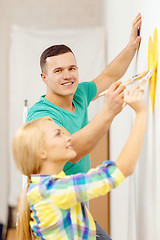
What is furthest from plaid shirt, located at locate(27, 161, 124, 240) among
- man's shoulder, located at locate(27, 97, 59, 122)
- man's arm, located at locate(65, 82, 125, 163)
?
man's shoulder, located at locate(27, 97, 59, 122)

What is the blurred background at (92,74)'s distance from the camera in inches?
58.6

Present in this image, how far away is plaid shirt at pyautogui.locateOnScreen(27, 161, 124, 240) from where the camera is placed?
112cm

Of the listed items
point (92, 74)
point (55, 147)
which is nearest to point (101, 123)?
point (55, 147)

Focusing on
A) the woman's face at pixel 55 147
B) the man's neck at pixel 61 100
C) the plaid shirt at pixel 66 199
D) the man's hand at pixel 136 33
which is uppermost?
the man's hand at pixel 136 33

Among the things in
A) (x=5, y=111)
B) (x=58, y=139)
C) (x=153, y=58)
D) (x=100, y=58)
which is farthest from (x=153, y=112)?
(x=5, y=111)

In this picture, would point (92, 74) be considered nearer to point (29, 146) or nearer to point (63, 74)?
point (63, 74)

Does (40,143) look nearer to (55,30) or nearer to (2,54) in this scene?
(55,30)

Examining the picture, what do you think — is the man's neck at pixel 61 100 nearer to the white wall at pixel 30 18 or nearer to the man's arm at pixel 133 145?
the man's arm at pixel 133 145

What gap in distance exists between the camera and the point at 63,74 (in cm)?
165

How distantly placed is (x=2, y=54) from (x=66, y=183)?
9.52 feet

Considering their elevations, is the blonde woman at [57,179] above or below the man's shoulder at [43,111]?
below

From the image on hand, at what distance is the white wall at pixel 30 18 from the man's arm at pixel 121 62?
6.60 feet

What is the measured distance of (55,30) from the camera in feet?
10.9

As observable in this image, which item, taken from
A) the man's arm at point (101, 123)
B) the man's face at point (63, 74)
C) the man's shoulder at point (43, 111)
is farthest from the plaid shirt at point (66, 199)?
the man's face at point (63, 74)
